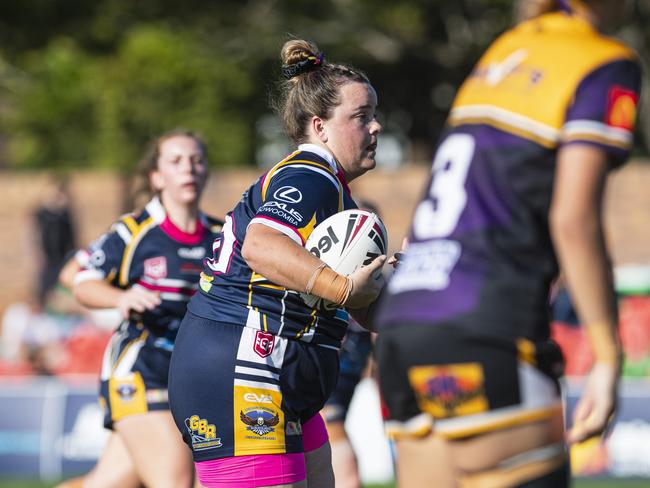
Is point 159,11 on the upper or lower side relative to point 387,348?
upper

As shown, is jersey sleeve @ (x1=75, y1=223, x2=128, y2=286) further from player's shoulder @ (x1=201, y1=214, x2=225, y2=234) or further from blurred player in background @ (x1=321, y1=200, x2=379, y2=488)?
blurred player in background @ (x1=321, y1=200, x2=379, y2=488)

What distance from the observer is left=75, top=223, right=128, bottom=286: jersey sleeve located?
234 inches

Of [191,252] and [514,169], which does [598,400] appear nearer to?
[514,169]

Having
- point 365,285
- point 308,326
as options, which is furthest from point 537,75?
point 308,326

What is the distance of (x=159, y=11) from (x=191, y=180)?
20868 mm

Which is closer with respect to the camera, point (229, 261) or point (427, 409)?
point (427, 409)

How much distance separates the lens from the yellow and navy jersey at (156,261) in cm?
583

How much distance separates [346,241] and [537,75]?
1180mm

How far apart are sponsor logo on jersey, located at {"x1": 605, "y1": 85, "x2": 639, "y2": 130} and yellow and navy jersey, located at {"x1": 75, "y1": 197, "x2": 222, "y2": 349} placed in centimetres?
329

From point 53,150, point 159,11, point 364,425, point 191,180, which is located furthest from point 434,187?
point 159,11

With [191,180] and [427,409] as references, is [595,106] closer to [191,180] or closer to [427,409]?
[427,409]

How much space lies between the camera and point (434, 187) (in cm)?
297

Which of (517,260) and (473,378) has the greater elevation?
(517,260)

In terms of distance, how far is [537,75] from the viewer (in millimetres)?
2834
